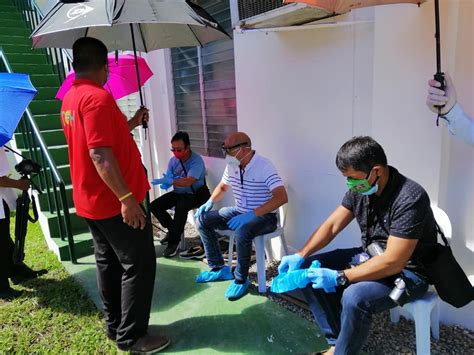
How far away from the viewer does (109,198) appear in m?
2.09

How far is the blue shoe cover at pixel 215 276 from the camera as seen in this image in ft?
10.6

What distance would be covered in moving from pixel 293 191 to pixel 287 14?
1459 mm

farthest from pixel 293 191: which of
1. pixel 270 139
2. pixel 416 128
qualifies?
pixel 416 128

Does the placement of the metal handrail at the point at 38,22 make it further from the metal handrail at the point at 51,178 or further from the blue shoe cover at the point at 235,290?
the blue shoe cover at the point at 235,290

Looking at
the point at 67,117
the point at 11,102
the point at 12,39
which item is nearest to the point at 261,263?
the point at 67,117

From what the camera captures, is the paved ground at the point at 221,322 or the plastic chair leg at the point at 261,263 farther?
the plastic chair leg at the point at 261,263

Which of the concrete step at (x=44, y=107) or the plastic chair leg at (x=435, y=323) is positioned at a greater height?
the concrete step at (x=44, y=107)

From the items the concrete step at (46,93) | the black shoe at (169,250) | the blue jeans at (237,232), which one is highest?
the concrete step at (46,93)

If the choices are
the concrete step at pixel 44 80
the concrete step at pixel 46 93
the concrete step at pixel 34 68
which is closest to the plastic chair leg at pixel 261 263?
the concrete step at pixel 46 93

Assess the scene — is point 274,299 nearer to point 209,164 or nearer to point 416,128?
point 416,128

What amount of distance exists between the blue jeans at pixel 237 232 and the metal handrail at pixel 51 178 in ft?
4.17

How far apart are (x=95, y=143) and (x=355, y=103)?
5.68ft

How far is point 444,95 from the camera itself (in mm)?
1832

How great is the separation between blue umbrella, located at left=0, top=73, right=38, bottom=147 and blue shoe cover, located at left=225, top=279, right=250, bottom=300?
1.91 metres
